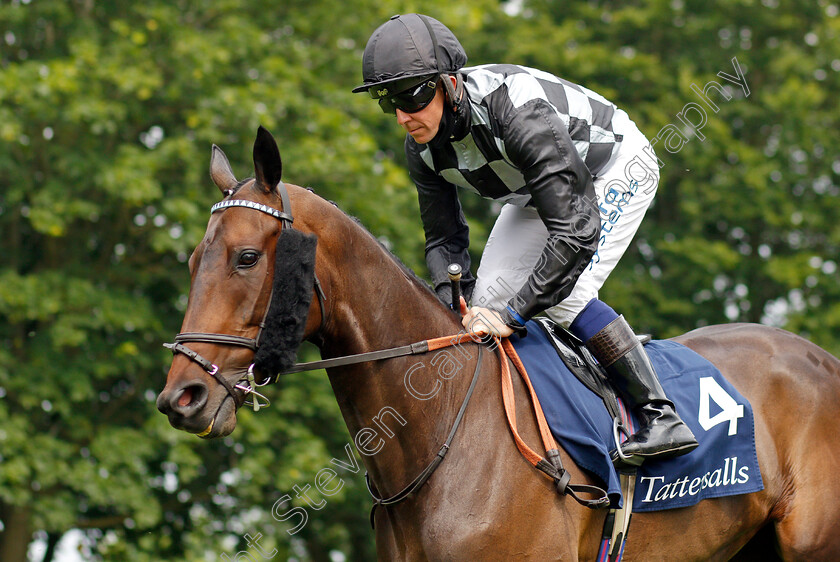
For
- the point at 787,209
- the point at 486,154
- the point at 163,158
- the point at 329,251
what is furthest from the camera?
the point at 787,209

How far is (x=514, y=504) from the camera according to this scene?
3.56 m

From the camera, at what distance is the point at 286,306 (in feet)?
10.8

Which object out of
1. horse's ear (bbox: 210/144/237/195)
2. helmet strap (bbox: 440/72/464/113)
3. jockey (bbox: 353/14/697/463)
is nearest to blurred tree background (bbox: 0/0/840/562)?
jockey (bbox: 353/14/697/463)

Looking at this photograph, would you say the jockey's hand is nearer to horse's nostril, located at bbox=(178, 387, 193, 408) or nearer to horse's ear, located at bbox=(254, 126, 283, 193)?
horse's ear, located at bbox=(254, 126, 283, 193)

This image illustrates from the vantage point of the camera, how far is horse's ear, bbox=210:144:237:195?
3.68 meters

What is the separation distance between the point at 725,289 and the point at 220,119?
1019 centimetres

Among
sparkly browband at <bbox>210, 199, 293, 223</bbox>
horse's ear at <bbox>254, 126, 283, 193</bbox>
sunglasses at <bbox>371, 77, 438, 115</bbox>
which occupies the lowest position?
sparkly browband at <bbox>210, 199, 293, 223</bbox>

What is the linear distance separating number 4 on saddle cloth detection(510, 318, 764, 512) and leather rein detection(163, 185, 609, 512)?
0.10 m

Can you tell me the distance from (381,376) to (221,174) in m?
1.07

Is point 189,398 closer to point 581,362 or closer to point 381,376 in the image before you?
point 381,376

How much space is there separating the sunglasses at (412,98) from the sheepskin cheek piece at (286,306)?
0.84 metres

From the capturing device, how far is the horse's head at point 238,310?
3.22m

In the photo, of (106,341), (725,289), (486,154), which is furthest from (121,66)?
(725,289)

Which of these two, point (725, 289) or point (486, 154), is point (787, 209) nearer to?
point (725, 289)
